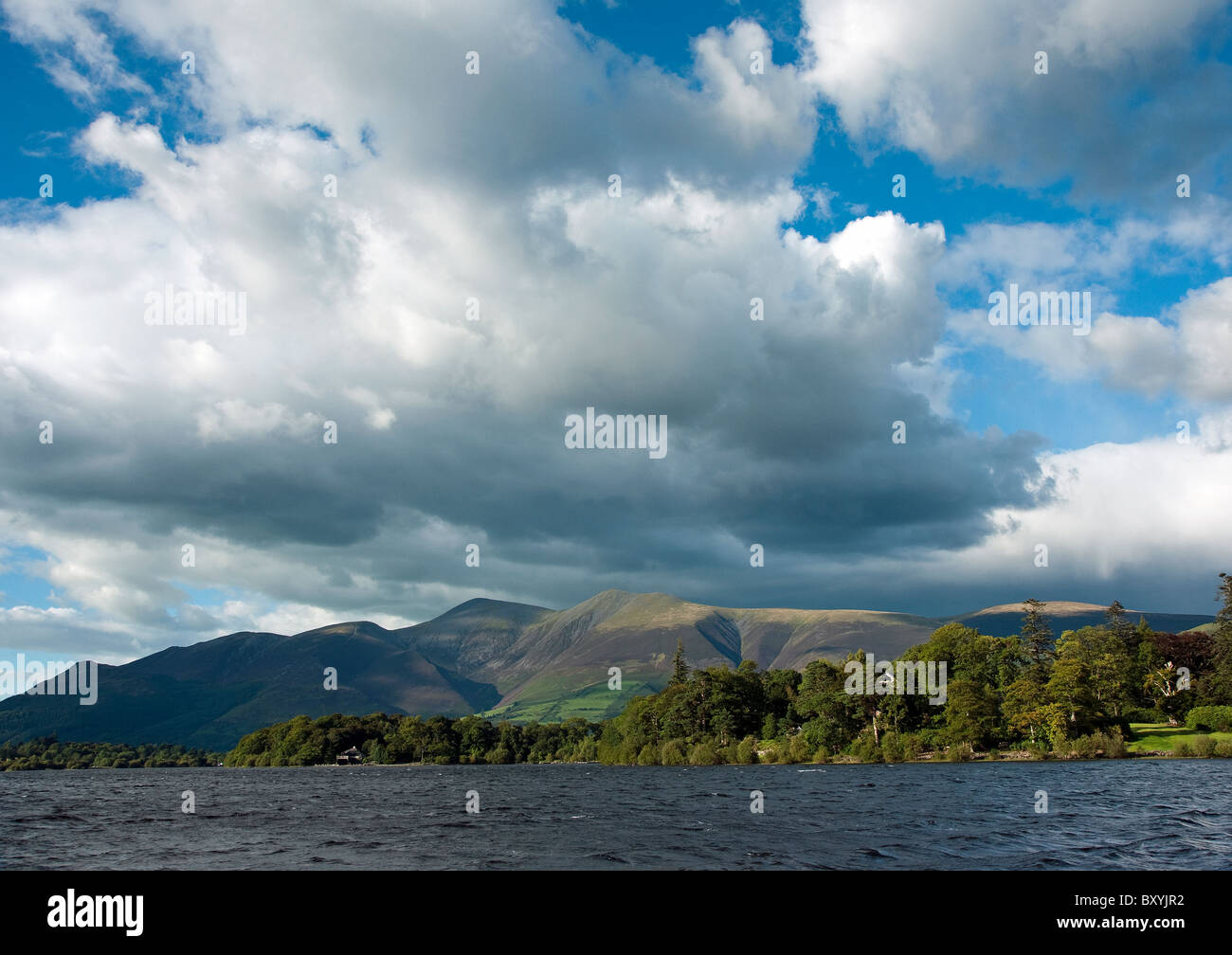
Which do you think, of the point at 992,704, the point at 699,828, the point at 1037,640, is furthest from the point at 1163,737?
the point at 699,828

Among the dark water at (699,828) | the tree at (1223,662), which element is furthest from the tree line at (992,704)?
the dark water at (699,828)

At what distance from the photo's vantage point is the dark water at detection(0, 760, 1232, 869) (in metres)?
42.5

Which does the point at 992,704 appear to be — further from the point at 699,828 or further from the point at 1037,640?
the point at 699,828

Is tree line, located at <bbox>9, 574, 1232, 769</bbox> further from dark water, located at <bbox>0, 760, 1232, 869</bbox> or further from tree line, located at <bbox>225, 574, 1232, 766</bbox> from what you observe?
dark water, located at <bbox>0, 760, 1232, 869</bbox>

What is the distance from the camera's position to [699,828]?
187ft

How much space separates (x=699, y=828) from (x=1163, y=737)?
12129 centimetres

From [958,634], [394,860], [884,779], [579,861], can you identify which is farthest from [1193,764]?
[394,860]

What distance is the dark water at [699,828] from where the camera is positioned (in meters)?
42.5

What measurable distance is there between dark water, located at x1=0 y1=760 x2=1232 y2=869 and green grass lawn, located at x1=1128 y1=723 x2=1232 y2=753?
31746 mm

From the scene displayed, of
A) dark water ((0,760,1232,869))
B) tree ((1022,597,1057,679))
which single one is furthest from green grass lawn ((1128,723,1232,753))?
dark water ((0,760,1232,869))

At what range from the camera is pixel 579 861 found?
4303 centimetres

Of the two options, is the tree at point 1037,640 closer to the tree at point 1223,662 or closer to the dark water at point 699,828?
the tree at point 1223,662
